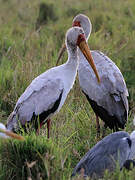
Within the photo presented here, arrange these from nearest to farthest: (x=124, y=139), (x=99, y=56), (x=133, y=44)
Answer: (x=124, y=139), (x=99, y=56), (x=133, y=44)

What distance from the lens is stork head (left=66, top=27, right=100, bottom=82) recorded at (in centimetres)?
457

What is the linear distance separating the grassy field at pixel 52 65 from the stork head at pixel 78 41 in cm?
52

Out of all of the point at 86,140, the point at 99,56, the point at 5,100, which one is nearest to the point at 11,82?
the point at 5,100

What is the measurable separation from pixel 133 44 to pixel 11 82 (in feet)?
6.22

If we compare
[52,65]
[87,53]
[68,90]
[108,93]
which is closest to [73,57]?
[87,53]

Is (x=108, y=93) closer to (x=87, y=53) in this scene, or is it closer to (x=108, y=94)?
Answer: (x=108, y=94)

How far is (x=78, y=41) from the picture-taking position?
183 inches

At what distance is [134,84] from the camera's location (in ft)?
19.5

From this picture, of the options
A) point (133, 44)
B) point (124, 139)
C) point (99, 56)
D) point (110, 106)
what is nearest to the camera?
point (124, 139)

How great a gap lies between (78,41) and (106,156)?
4.67 ft

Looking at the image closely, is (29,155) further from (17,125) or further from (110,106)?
(110,106)

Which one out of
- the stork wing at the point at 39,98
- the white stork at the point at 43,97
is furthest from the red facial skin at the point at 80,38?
the stork wing at the point at 39,98

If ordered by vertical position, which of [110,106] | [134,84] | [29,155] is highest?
[29,155]

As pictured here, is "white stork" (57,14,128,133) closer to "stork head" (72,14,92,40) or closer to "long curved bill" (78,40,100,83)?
"long curved bill" (78,40,100,83)
